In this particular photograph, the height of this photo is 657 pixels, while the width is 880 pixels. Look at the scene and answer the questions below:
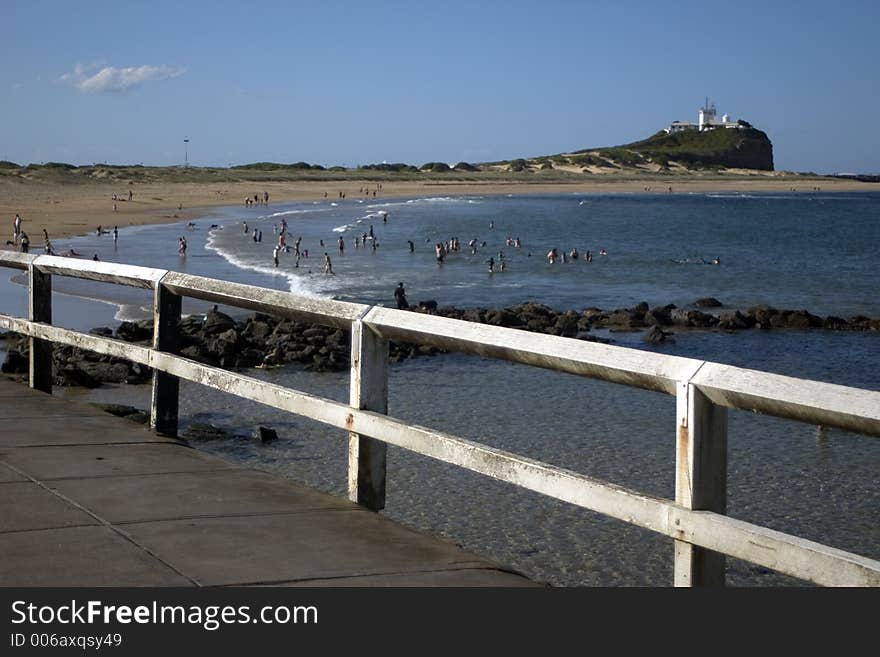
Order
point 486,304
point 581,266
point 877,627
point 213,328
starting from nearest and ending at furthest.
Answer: point 877,627, point 213,328, point 486,304, point 581,266

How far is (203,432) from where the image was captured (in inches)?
481

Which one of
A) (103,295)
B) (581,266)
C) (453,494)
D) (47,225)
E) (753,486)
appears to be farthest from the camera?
(47,225)

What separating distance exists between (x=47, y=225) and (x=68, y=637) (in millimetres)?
52353

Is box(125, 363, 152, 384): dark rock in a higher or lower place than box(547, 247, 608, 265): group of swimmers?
lower

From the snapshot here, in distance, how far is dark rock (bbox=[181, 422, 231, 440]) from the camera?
39.7 feet

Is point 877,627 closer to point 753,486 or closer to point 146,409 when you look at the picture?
point 753,486

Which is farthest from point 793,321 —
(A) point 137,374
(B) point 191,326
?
(A) point 137,374

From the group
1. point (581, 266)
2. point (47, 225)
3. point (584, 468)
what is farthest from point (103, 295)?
point (47, 225)

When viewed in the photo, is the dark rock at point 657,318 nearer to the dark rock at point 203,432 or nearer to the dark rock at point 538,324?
the dark rock at point 538,324

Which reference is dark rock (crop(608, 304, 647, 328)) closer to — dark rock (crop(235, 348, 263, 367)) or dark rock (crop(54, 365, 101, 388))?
dark rock (crop(235, 348, 263, 367))

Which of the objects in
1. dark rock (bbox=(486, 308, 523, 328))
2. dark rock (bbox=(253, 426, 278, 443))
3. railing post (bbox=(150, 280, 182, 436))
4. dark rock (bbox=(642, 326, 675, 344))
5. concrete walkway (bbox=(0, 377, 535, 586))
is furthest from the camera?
dark rock (bbox=(486, 308, 523, 328))

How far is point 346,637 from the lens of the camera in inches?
145

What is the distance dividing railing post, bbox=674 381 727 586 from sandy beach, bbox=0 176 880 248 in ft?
125

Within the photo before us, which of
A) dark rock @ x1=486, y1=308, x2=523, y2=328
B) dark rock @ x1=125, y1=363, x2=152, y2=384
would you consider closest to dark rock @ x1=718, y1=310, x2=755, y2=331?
dark rock @ x1=486, y1=308, x2=523, y2=328
